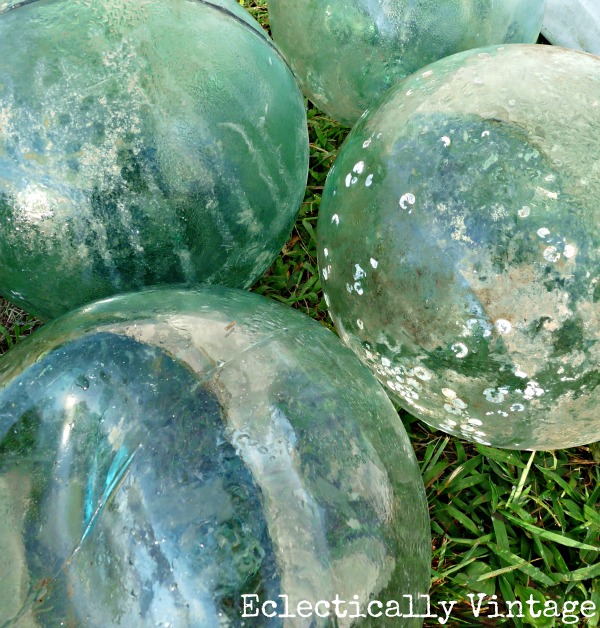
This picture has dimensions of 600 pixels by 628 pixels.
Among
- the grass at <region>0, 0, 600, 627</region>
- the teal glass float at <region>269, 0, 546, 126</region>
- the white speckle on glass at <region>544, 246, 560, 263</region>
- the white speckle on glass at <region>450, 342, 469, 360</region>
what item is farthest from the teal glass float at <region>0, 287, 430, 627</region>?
the teal glass float at <region>269, 0, 546, 126</region>

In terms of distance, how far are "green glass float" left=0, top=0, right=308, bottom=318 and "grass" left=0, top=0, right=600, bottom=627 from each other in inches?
30.2

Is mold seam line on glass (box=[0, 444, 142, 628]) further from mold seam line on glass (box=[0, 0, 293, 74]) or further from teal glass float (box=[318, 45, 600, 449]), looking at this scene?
mold seam line on glass (box=[0, 0, 293, 74])

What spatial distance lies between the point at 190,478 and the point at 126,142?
59 cm

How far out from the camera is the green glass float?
1151 mm

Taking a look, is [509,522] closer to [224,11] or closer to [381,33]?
[381,33]

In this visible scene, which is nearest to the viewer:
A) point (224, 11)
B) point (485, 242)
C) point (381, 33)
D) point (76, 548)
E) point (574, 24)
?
point (76, 548)

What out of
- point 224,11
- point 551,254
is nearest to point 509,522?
point 551,254

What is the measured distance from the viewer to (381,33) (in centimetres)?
149

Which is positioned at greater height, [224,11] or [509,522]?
[224,11]

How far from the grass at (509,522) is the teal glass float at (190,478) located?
1.83 ft

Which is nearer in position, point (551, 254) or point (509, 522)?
point (551, 254)

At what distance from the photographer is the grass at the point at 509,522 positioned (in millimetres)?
1516

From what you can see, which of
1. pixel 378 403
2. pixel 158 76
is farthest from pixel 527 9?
pixel 378 403

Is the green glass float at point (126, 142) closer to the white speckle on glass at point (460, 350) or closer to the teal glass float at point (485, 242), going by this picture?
the teal glass float at point (485, 242)
